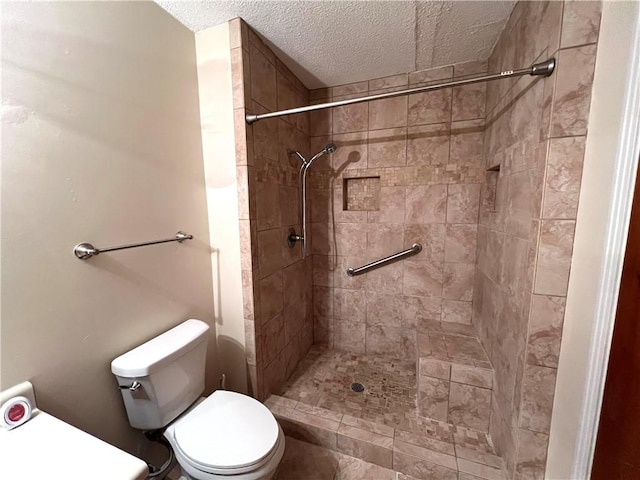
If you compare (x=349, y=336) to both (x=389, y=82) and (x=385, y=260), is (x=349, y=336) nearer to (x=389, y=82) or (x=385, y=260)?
(x=385, y=260)

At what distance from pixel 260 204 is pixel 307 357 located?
1.37m

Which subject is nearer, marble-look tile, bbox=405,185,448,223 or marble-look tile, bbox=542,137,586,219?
marble-look tile, bbox=542,137,586,219

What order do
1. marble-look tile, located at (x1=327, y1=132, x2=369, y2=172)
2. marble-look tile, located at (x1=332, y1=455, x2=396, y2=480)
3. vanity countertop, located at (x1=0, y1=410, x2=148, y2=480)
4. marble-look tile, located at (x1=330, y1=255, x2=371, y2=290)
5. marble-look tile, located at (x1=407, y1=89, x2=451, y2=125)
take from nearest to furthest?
1. vanity countertop, located at (x1=0, y1=410, x2=148, y2=480)
2. marble-look tile, located at (x1=332, y1=455, x2=396, y2=480)
3. marble-look tile, located at (x1=407, y1=89, x2=451, y2=125)
4. marble-look tile, located at (x1=327, y1=132, x2=369, y2=172)
5. marble-look tile, located at (x1=330, y1=255, x2=371, y2=290)

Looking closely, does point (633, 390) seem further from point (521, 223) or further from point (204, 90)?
point (204, 90)

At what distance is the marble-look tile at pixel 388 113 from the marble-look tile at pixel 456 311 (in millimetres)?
1354

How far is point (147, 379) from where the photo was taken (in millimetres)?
1004

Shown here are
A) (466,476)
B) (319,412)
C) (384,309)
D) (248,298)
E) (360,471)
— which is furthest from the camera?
(384,309)

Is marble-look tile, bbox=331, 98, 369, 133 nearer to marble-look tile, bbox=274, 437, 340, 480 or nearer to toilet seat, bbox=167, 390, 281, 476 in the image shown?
toilet seat, bbox=167, 390, 281, 476

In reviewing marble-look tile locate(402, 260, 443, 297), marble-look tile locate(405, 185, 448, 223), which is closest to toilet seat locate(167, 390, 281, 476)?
marble-look tile locate(402, 260, 443, 297)

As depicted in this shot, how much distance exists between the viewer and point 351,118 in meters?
1.99

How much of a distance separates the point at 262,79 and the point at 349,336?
1.99 m

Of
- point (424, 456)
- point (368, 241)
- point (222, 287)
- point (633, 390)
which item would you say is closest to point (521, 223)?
point (633, 390)

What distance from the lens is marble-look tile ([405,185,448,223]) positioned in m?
1.85

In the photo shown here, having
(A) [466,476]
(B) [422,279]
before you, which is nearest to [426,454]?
(A) [466,476]
